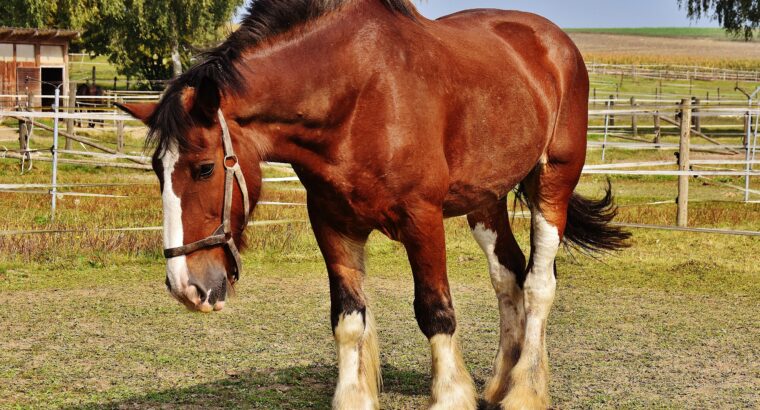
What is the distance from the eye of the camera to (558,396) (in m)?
4.73

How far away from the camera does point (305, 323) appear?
6.40 m

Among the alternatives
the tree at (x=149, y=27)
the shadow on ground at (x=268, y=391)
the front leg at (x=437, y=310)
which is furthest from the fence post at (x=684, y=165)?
the tree at (x=149, y=27)

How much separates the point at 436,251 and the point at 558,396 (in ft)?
4.54

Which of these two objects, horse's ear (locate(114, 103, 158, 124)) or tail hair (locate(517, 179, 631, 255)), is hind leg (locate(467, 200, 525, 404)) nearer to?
tail hair (locate(517, 179, 631, 255))

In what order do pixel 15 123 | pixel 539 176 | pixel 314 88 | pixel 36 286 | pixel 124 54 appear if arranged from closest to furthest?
pixel 314 88, pixel 539 176, pixel 36 286, pixel 15 123, pixel 124 54

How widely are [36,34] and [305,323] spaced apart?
2460cm

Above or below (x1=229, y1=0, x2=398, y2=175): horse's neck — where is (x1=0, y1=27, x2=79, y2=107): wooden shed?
above

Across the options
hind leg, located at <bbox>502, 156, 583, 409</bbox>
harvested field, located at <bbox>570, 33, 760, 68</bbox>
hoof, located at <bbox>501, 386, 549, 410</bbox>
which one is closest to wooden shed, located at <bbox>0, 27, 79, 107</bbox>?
hind leg, located at <bbox>502, 156, 583, 409</bbox>

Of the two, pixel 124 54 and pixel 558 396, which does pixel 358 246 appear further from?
pixel 124 54

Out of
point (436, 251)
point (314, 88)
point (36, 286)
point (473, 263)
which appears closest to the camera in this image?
point (314, 88)

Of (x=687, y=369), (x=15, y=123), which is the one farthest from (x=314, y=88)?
(x=15, y=123)

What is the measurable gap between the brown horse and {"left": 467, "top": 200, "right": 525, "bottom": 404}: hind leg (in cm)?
2

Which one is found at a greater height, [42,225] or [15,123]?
[15,123]

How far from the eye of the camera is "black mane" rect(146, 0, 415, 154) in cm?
323
